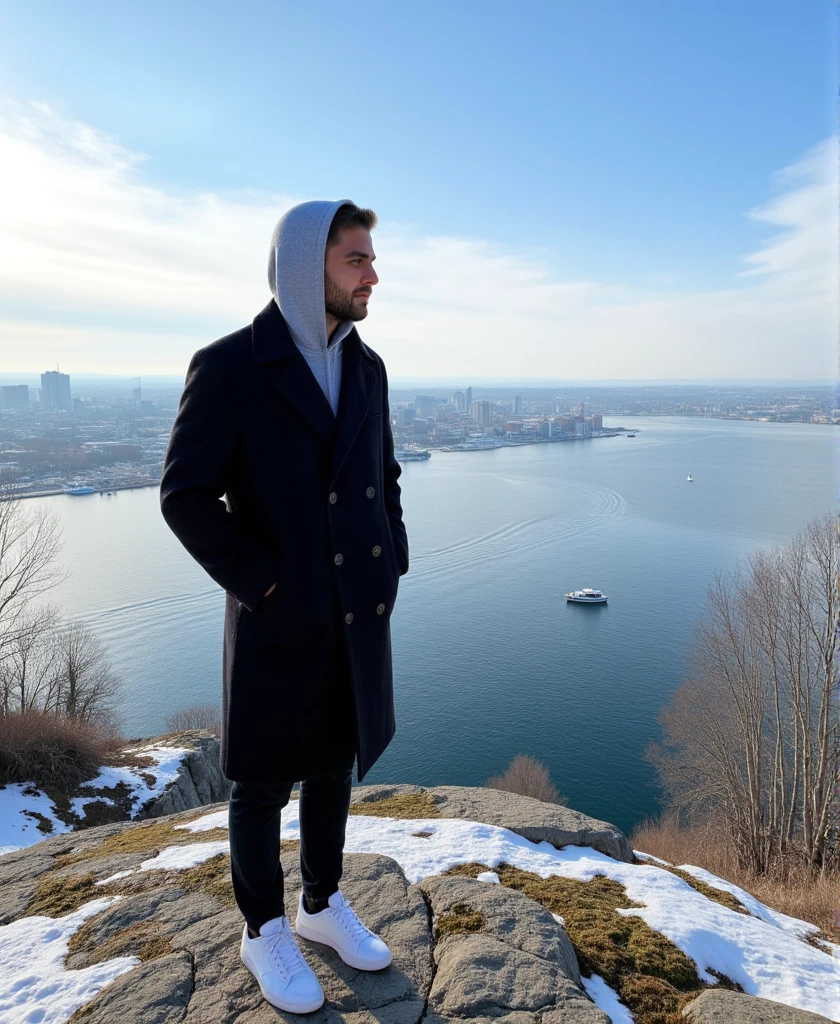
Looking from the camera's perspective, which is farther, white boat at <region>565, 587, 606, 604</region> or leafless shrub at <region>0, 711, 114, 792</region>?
white boat at <region>565, 587, 606, 604</region>

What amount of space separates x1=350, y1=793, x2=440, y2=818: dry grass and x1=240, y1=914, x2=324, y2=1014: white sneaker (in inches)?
55.9


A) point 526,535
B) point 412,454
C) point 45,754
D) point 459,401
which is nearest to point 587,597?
point 526,535

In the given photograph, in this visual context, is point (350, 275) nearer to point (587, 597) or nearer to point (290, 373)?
point (290, 373)

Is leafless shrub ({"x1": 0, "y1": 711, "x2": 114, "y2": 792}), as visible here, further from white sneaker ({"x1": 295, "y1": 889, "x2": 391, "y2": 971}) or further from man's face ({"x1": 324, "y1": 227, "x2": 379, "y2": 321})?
man's face ({"x1": 324, "y1": 227, "x2": 379, "y2": 321})

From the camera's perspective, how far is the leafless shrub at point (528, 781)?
11617 mm

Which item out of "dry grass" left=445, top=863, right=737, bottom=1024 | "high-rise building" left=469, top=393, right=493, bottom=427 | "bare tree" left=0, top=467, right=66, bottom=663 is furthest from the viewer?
"high-rise building" left=469, top=393, right=493, bottom=427

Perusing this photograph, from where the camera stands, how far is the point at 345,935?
1499 millimetres

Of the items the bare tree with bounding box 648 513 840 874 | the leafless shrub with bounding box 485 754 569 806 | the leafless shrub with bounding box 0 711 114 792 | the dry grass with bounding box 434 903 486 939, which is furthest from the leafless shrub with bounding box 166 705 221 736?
the dry grass with bounding box 434 903 486 939

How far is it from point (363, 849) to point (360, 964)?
0.83 metres

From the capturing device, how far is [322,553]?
1.28 metres

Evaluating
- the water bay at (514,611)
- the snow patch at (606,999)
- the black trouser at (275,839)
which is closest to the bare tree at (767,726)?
the water bay at (514,611)

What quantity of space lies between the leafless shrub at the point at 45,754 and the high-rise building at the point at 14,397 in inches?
2050

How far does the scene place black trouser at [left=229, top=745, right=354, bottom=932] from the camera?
4.50 ft

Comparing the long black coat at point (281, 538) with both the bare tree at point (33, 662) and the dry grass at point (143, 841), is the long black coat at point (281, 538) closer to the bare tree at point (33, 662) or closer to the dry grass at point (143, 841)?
the dry grass at point (143, 841)
